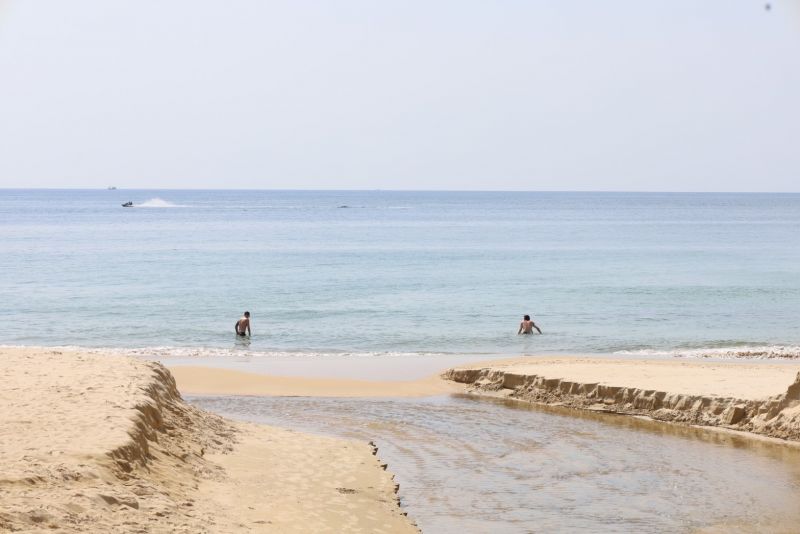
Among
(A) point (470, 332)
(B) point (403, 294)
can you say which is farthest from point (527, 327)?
(B) point (403, 294)

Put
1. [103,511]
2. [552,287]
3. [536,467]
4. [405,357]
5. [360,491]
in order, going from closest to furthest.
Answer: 1. [103,511]
2. [360,491]
3. [536,467]
4. [405,357]
5. [552,287]

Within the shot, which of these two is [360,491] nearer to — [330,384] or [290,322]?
[330,384]

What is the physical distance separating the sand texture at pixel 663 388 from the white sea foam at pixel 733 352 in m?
3.42

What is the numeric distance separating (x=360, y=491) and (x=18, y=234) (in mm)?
86446

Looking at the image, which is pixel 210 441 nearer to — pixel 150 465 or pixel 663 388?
pixel 150 465

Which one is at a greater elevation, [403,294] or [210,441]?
[210,441]

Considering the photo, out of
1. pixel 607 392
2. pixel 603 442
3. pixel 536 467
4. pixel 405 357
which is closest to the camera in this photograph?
pixel 536 467

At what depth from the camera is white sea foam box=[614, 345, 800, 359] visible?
2681 cm

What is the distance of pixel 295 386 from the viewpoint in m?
21.9

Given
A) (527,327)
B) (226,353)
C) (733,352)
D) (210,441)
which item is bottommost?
(226,353)

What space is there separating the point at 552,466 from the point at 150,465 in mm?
6652

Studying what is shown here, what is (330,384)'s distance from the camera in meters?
22.2

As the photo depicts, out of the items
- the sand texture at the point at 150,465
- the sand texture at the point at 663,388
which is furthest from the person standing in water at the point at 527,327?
the sand texture at the point at 150,465

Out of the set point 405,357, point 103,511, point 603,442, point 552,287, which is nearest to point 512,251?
point 552,287
